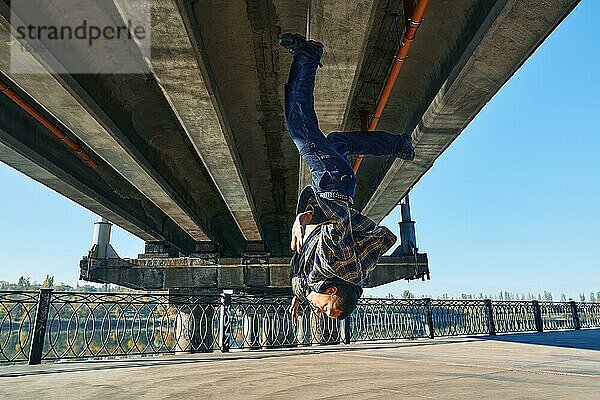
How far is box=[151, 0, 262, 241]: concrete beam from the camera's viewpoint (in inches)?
194

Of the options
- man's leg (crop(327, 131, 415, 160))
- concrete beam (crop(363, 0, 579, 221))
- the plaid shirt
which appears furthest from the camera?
concrete beam (crop(363, 0, 579, 221))

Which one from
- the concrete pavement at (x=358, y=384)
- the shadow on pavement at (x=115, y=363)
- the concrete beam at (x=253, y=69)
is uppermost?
the concrete beam at (x=253, y=69)

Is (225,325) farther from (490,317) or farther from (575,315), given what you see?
(575,315)

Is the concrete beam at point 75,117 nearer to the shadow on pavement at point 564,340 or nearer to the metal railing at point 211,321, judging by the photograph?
the metal railing at point 211,321

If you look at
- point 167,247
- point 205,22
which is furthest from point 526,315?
point 205,22

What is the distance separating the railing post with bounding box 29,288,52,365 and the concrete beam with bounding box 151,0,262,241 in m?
4.80

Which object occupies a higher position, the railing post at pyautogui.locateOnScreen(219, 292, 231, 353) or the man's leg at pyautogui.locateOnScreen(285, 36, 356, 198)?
the man's leg at pyautogui.locateOnScreen(285, 36, 356, 198)

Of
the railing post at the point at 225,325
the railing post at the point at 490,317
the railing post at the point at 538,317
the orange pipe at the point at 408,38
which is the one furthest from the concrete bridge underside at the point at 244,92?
the railing post at the point at 538,317

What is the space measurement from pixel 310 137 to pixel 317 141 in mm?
88

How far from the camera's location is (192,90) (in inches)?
245

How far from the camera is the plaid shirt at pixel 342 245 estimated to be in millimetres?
3781

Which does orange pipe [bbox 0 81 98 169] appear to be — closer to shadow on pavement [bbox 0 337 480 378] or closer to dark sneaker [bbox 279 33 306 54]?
shadow on pavement [bbox 0 337 480 378]

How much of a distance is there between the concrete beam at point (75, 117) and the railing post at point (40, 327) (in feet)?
10.9

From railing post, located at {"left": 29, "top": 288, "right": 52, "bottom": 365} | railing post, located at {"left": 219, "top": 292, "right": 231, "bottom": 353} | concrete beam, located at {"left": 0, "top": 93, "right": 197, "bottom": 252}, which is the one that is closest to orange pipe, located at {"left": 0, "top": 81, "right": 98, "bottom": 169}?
concrete beam, located at {"left": 0, "top": 93, "right": 197, "bottom": 252}
